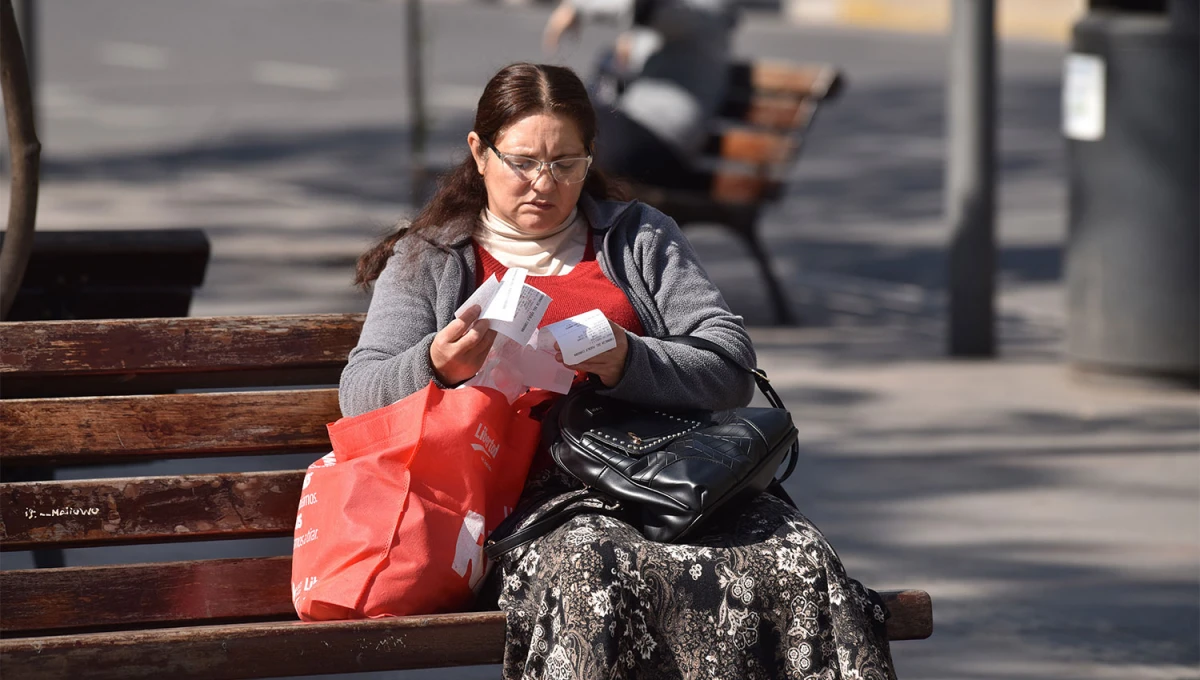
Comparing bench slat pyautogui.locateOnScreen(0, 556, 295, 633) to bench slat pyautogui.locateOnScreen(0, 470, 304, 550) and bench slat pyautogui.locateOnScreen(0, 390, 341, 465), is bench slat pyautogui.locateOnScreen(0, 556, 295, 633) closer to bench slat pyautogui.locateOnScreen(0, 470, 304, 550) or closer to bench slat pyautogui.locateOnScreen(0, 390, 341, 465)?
bench slat pyautogui.locateOnScreen(0, 470, 304, 550)

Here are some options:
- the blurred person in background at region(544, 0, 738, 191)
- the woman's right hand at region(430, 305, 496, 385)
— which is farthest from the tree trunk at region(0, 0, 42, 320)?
the blurred person in background at region(544, 0, 738, 191)

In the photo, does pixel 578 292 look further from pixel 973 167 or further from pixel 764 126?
pixel 764 126

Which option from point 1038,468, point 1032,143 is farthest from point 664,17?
point 1032,143

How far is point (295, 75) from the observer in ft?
65.7

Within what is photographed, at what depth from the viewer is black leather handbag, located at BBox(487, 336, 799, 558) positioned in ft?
10.2

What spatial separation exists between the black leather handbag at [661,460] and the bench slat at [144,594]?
51cm

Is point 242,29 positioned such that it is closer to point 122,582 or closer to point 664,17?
point 664,17

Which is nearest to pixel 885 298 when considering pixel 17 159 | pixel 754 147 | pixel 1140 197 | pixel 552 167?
pixel 754 147

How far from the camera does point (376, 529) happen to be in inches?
121

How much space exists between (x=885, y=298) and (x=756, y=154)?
4.28 feet

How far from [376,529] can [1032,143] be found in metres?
11.9

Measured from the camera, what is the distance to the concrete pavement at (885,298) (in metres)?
4.76

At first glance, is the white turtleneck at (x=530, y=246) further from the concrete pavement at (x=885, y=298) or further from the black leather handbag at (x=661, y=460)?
the concrete pavement at (x=885, y=298)

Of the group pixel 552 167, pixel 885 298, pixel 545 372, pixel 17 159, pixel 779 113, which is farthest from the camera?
pixel 885 298
